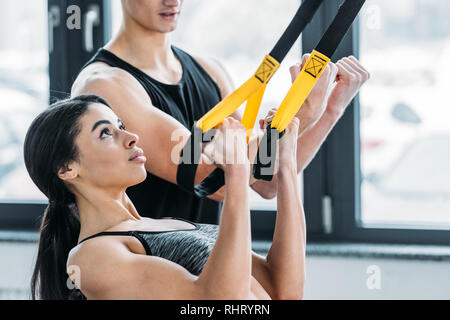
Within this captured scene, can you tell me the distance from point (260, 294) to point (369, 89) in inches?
44.2

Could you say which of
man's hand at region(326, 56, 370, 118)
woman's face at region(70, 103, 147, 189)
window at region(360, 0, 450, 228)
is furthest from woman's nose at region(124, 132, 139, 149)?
window at region(360, 0, 450, 228)

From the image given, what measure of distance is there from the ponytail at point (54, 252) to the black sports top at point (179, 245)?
0.10 m

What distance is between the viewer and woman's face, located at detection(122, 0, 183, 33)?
1103 mm

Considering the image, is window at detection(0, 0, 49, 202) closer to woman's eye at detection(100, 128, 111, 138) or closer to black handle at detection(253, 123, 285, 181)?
woman's eye at detection(100, 128, 111, 138)

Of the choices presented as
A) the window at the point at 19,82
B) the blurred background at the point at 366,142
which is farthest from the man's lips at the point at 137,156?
the window at the point at 19,82

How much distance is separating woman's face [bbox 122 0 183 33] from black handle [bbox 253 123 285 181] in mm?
394

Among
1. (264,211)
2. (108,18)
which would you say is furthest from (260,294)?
(108,18)

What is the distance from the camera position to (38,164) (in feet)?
3.21

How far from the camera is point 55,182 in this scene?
3.27 feet

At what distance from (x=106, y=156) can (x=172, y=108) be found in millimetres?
235

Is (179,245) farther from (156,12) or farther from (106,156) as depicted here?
(156,12)
